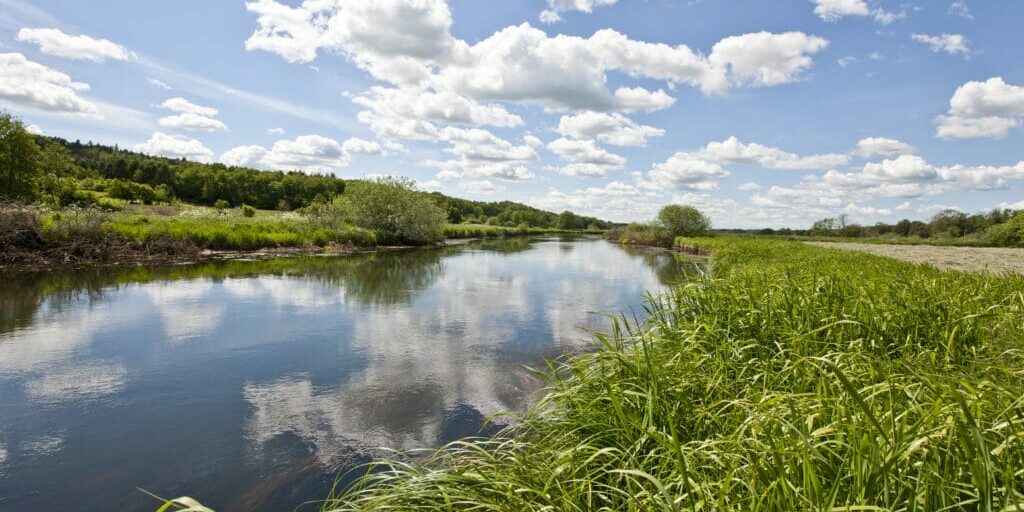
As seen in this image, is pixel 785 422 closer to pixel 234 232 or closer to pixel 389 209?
pixel 234 232

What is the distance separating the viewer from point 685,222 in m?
59.4

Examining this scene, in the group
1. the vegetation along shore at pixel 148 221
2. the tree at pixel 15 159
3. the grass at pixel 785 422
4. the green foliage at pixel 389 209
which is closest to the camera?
the grass at pixel 785 422

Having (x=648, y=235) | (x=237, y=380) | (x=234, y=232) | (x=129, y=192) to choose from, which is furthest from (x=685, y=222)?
(x=129, y=192)

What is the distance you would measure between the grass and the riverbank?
920 inches

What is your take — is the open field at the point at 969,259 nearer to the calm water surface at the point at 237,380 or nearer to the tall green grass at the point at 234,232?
the calm water surface at the point at 237,380

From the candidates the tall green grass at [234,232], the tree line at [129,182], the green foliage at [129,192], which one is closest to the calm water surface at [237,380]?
the tall green grass at [234,232]

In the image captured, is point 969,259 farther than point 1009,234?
No

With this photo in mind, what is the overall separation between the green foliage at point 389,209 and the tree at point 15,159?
1894 cm

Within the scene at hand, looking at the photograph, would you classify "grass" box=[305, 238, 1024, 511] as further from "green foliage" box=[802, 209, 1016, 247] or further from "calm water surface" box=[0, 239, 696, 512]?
"green foliage" box=[802, 209, 1016, 247]

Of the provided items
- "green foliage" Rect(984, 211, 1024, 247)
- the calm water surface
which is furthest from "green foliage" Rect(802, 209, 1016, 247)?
the calm water surface

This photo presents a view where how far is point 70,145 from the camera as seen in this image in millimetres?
109500

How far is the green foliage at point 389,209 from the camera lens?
137 ft

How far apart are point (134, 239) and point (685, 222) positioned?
54592 millimetres

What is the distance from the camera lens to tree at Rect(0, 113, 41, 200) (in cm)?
2894
